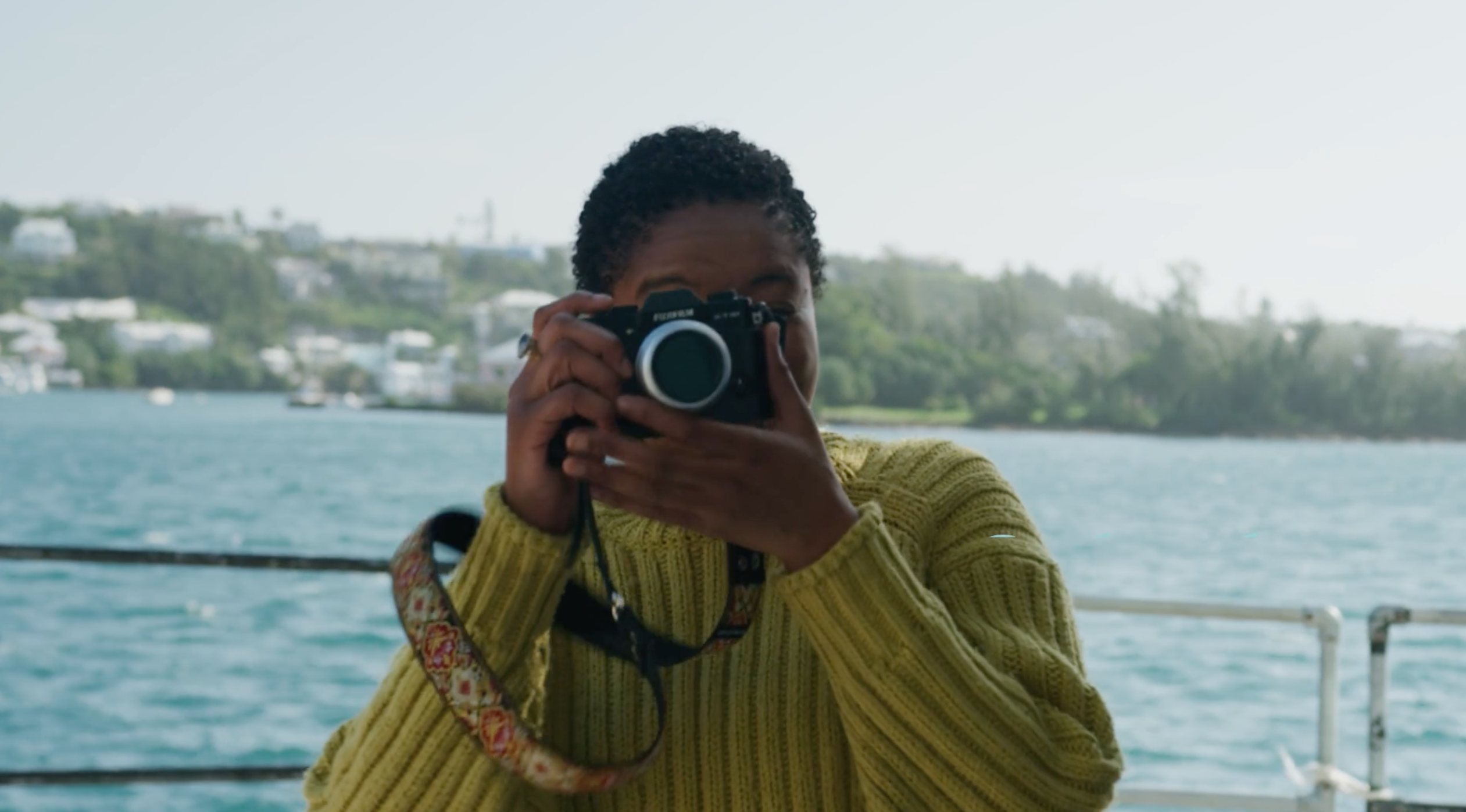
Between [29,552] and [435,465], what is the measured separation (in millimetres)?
49757

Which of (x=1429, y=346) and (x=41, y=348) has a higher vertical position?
(x=1429, y=346)

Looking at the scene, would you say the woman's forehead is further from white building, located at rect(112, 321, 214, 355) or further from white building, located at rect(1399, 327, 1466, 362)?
white building, located at rect(112, 321, 214, 355)

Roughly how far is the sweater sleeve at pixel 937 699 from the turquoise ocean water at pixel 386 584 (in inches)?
74.5

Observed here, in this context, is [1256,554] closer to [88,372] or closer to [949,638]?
[949,638]

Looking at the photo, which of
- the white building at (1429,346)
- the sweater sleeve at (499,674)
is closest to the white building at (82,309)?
the white building at (1429,346)

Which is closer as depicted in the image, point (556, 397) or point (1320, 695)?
point (556, 397)

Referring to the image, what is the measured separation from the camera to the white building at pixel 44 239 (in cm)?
5128

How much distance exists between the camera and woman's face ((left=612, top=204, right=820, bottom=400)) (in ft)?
3.38

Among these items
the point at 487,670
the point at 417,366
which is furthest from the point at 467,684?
the point at 417,366

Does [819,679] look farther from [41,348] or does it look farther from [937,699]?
[41,348]

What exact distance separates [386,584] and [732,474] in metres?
20.2

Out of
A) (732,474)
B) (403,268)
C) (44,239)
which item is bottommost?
(732,474)

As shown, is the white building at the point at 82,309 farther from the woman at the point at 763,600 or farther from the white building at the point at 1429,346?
the woman at the point at 763,600

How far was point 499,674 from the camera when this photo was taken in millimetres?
943
